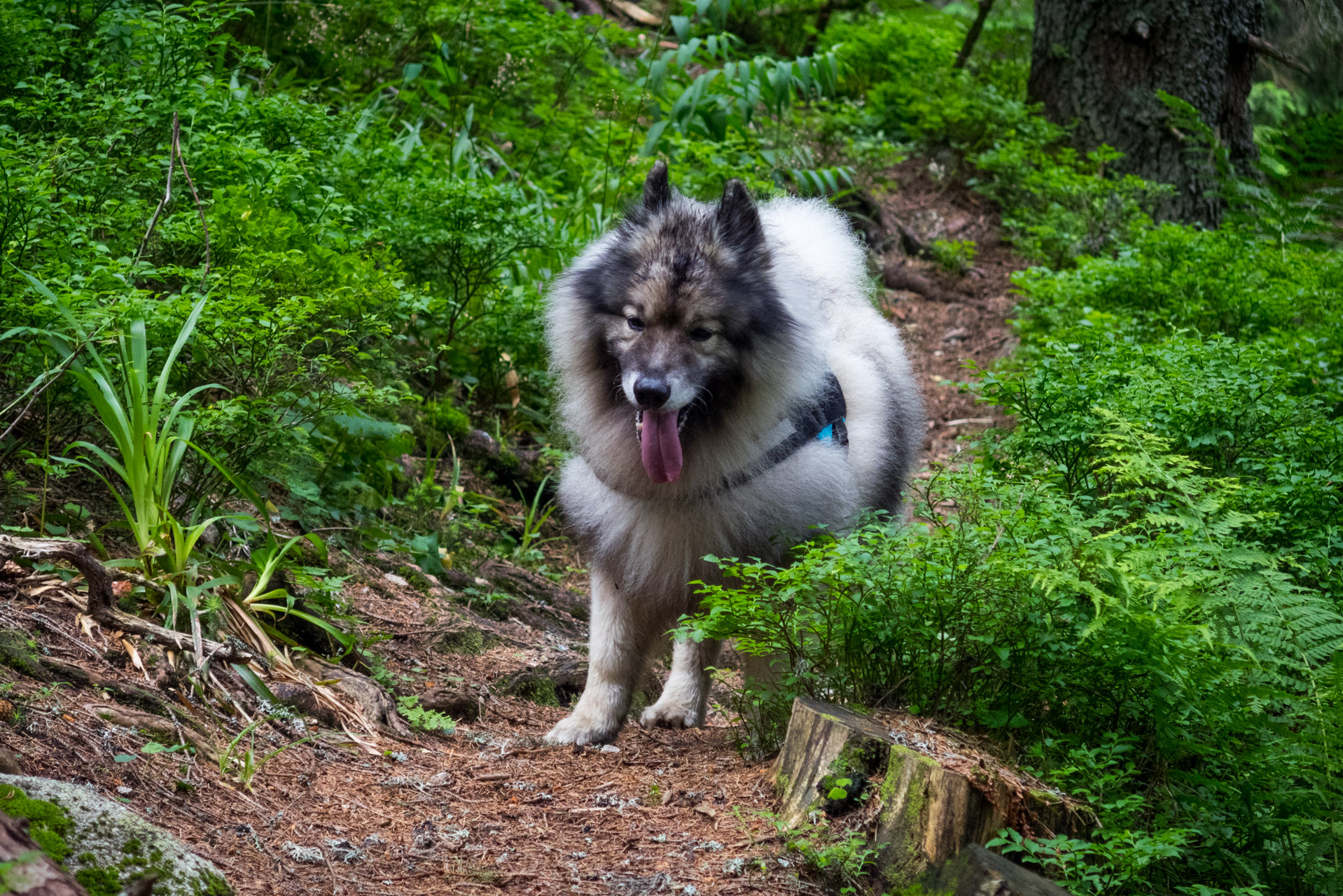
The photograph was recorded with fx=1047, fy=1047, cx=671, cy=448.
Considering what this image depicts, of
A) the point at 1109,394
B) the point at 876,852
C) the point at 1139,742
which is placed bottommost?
the point at 876,852

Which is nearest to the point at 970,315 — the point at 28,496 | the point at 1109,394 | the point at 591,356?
the point at 1109,394

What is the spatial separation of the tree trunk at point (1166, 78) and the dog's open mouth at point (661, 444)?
6.74m

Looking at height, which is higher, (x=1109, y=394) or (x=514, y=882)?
(x=1109, y=394)

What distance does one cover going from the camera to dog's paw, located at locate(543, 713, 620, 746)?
363cm

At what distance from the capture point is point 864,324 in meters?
4.75

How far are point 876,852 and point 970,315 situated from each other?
7.00 metres

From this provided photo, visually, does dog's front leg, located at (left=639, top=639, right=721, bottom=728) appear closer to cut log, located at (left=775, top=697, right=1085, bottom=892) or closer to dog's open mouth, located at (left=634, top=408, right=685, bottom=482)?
dog's open mouth, located at (left=634, top=408, right=685, bottom=482)

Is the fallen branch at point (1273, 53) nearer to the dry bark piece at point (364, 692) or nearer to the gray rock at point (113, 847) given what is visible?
the dry bark piece at point (364, 692)

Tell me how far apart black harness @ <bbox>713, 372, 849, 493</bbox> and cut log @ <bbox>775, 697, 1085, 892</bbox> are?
106 centimetres

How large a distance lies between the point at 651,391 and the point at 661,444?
0.23 meters

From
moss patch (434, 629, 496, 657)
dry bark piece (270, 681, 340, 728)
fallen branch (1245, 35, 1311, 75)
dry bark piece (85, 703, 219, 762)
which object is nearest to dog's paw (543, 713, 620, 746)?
moss patch (434, 629, 496, 657)

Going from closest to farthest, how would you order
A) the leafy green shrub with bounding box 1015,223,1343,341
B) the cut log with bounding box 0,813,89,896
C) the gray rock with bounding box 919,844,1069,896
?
the cut log with bounding box 0,813,89,896, the gray rock with bounding box 919,844,1069,896, the leafy green shrub with bounding box 1015,223,1343,341

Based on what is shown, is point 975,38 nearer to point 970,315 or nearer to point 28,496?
point 970,315

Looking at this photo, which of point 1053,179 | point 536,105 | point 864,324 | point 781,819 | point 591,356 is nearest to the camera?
point 781,819
